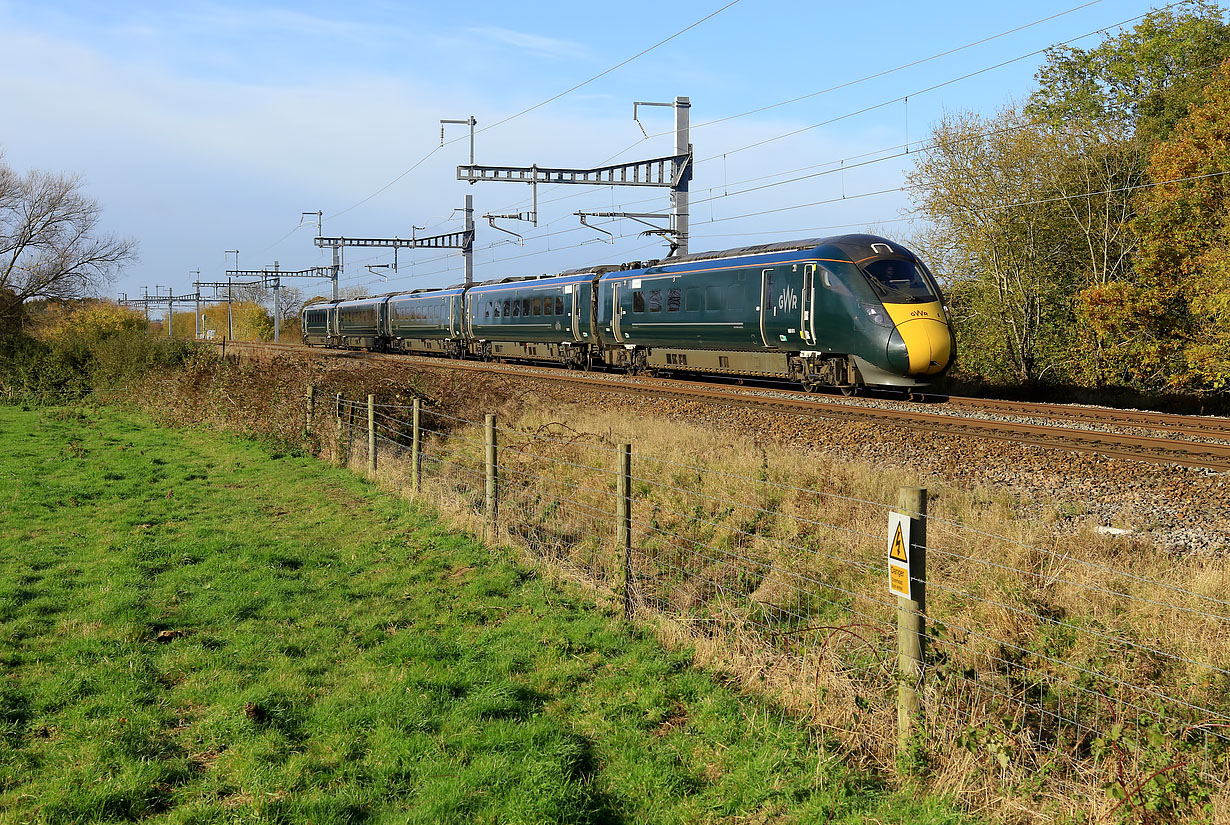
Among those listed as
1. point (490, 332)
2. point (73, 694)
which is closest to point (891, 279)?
point (73, 694)

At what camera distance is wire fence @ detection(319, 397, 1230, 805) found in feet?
15.9

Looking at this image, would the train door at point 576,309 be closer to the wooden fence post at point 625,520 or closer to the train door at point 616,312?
the train door at point 616,312

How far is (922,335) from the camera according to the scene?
57.1ft

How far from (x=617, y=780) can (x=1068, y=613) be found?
4278 mm

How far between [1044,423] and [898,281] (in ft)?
14.5

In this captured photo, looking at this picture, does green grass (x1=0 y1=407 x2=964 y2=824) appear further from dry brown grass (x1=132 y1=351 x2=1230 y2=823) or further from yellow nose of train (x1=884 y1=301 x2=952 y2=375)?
yellow nose of train (x1=884 y1=301 x2=952 y2=375)

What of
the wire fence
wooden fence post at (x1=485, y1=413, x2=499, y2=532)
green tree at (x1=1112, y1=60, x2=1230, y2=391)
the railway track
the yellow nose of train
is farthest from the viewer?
green tree at (x1=1112, y1=60, x2=1230, y2=391)

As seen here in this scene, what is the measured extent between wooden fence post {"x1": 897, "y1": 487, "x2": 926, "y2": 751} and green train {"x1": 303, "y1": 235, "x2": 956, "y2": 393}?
1321 centimetres

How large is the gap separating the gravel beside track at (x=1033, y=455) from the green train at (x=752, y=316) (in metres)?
1.11

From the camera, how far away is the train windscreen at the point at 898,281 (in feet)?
57.9

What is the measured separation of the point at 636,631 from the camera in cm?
696

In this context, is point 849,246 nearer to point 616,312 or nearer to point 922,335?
point 922,335

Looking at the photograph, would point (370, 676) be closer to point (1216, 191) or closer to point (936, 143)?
point (1216, 191)

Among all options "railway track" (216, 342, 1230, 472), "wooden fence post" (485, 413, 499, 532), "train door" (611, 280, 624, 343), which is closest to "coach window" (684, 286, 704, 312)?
"train door" (611, 280, 624, 343)
